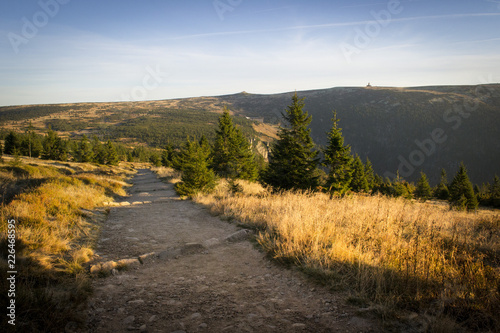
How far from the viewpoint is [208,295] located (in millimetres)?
3605

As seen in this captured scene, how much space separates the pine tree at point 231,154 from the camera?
23.8 metres

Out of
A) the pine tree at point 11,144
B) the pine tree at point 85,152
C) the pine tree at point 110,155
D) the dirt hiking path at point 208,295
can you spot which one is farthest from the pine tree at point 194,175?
the pine tree at point 11,144

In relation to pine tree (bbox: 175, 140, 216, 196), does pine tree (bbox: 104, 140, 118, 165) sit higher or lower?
lower

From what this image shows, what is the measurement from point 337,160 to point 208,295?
58.2ft

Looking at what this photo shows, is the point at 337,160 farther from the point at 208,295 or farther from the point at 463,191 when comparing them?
the point at 463,191

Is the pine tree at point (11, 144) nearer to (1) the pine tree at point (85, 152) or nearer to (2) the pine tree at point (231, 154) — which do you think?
(1) the pine tree at point (85, 152)

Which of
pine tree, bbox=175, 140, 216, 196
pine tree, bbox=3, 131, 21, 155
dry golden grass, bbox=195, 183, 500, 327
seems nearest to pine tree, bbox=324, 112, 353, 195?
pine tree, bbox=175, 140, 216, 196

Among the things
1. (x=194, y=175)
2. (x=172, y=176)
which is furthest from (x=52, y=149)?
(x=194, y=175)

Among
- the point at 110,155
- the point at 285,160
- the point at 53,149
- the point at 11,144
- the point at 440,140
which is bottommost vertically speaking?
the point at 440,140

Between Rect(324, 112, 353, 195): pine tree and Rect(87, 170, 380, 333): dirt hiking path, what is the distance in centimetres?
1488

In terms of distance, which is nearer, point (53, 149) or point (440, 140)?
point (53, 149)

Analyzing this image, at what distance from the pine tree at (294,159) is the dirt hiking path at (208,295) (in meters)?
11.8

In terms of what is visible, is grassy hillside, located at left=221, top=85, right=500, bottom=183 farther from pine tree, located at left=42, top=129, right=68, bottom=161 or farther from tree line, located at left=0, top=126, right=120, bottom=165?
pine tree, located at left=42, top=129, right=68, bottom=161

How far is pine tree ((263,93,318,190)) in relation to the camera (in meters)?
17.5
